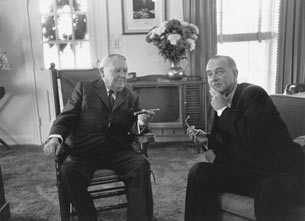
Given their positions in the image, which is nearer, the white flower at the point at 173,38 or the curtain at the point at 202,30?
the white flower at the point at 173,38

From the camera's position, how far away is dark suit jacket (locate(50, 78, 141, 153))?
7.13 ft

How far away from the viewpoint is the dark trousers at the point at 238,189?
153 centimetres

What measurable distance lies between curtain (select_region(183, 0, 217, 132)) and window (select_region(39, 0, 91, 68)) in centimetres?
120

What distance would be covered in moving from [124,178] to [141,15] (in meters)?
2.26

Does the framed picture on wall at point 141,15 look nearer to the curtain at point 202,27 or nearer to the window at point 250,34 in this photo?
the curtain at point 202,27

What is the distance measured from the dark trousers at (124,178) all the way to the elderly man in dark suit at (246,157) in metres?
0.32

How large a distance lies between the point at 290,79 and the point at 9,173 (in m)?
3.19

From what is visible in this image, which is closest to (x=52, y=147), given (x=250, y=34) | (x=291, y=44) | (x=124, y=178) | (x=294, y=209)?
(x=124, y=178)

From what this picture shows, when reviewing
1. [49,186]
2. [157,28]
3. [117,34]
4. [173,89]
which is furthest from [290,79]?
[49,186]

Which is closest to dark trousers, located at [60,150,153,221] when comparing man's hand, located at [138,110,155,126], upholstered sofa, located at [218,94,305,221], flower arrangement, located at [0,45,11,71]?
man's hand, located at [138,110,155,126]

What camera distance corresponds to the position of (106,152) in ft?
7.11

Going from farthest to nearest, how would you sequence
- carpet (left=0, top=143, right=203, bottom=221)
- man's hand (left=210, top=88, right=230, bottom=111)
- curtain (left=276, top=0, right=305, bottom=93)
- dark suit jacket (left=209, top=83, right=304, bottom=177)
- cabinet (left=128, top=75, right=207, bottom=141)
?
curtain (left=276, top=0, right=305, bottom=93) < cabinet (left=128, top=75, right=207, bottom=141) < carpet (left=0, top=143, right=203, bottom=221) < man's hand (left=210, top=88, right=230, bottom=111) < dark suit jacket (left=209, top=83, right=304, bottom=177)

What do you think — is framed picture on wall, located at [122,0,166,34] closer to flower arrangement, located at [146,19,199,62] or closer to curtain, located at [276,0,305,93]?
flower arrangement, located at [146,19,199,62]

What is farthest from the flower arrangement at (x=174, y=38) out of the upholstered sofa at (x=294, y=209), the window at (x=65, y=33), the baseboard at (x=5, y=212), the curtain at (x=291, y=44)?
the baseboard at (x=5, y=212)
